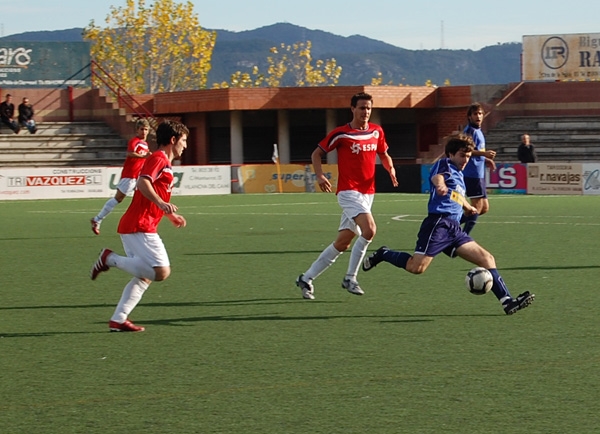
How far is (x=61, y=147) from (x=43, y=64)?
7.64 meters

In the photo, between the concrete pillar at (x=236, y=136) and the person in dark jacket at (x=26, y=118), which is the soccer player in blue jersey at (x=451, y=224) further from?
the concrete pillar at (x=236, y=136)

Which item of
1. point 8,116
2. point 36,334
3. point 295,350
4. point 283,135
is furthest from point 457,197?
point 283,135

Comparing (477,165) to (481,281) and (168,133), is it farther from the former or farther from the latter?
(168,133)

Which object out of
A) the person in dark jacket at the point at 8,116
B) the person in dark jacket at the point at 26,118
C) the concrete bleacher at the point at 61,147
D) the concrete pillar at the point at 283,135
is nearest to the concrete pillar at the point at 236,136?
the concrete pillar at the point at 283,135

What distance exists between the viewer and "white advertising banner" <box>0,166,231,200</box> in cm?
3516

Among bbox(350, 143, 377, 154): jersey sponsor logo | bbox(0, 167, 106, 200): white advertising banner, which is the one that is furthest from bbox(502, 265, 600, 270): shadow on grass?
bbox(0, 167, 106, 200): white advertising banner

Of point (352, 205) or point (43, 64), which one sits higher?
point (43, 64)

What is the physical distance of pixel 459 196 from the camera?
10.2 m

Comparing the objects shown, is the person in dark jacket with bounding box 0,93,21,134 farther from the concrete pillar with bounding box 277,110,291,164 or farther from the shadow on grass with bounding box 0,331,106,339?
the shadow on grass with bounding box 0,331,106,339

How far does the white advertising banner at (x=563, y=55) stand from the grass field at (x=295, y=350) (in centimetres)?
4048

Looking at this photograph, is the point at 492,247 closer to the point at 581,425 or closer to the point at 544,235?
the point at 544,235

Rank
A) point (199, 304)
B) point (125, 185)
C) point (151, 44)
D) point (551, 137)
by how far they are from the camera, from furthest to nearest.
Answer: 1. point (151, 44)
2. point (551, 137)
3. point (125, 185)
4. point (199, 304)

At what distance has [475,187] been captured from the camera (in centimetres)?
1612

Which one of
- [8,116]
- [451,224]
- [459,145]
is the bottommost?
[451,224]
